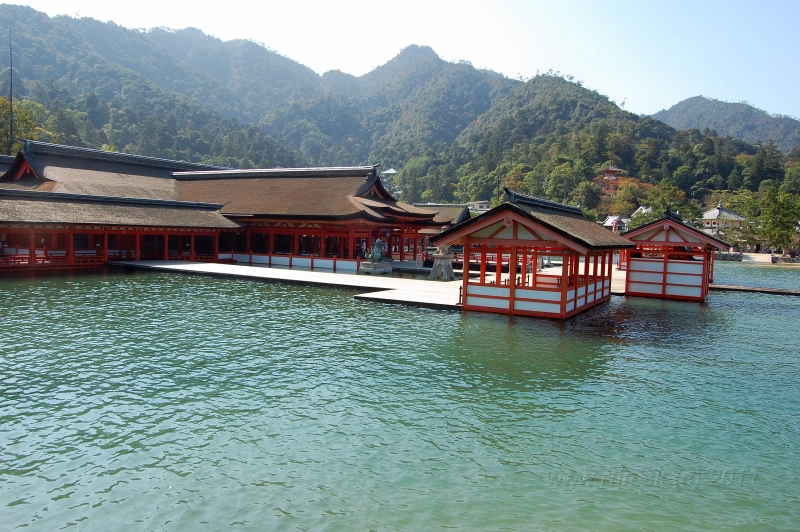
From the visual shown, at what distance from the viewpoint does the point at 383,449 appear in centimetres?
780

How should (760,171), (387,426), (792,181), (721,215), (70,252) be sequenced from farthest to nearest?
(760,171) → (792,181) → (721,215) → (70,252) → (387,426)

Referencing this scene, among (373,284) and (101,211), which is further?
(101,211)

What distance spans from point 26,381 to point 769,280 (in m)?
39.4

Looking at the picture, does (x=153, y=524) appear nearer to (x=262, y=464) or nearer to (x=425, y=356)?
(x=262, y=464)

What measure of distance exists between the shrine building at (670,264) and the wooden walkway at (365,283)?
762 centimetres

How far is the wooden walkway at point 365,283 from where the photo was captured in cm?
1978

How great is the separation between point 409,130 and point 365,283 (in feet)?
520

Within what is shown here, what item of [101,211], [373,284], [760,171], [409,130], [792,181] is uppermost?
[409,130]

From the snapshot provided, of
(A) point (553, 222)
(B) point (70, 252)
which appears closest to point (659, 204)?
(A) point (553, 222)

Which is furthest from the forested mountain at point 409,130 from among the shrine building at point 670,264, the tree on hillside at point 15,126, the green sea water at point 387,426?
the green sea water at point 387,426

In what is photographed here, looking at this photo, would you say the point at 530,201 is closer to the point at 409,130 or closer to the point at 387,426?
the point at 387,426

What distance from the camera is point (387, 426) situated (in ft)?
28.2

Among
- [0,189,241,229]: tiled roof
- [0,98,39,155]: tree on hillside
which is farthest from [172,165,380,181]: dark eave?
[0,98,39,155]: tree on hillside

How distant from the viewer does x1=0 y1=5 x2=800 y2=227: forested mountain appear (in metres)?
101
